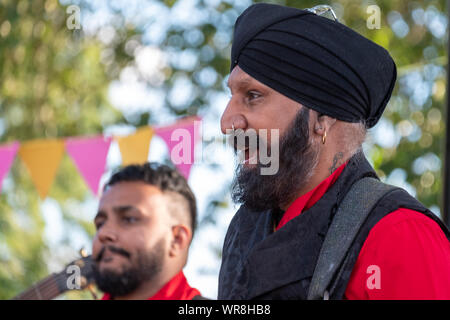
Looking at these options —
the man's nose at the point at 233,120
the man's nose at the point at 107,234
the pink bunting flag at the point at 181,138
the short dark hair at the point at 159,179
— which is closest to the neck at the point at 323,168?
the man's nose at the point at 233,120

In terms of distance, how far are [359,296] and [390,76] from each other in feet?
2.43

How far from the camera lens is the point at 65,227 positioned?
7680 mm

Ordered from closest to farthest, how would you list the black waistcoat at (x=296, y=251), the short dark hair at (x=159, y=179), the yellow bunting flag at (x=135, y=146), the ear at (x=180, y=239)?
the black waistcoat at (x=296, y=251)
the ear at (x=180, y=239)
the short dark hair at (x=159, y=179)
the yellow bunting flag at (x=135, y=146)

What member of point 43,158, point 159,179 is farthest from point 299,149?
point 43,158

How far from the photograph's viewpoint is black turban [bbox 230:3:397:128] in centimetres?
203

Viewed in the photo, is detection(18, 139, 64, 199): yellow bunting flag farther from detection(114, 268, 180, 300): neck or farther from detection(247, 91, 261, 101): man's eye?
detection(247, 91, 261, 101): man's eye

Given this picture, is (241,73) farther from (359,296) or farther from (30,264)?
(30,264)

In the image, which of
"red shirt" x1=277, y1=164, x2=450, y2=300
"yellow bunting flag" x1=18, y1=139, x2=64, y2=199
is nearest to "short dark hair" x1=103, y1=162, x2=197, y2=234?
"red shirt" x1=277, y1=164, x2=450, y2=300

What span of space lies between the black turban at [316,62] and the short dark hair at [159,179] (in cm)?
104

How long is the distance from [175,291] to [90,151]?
2.23 metres

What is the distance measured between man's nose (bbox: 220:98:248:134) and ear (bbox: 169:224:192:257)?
98cm

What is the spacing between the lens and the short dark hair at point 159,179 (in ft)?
9.89

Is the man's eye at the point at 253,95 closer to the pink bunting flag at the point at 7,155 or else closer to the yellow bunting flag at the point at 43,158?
the yellow bunting flag at the point at 43,158
